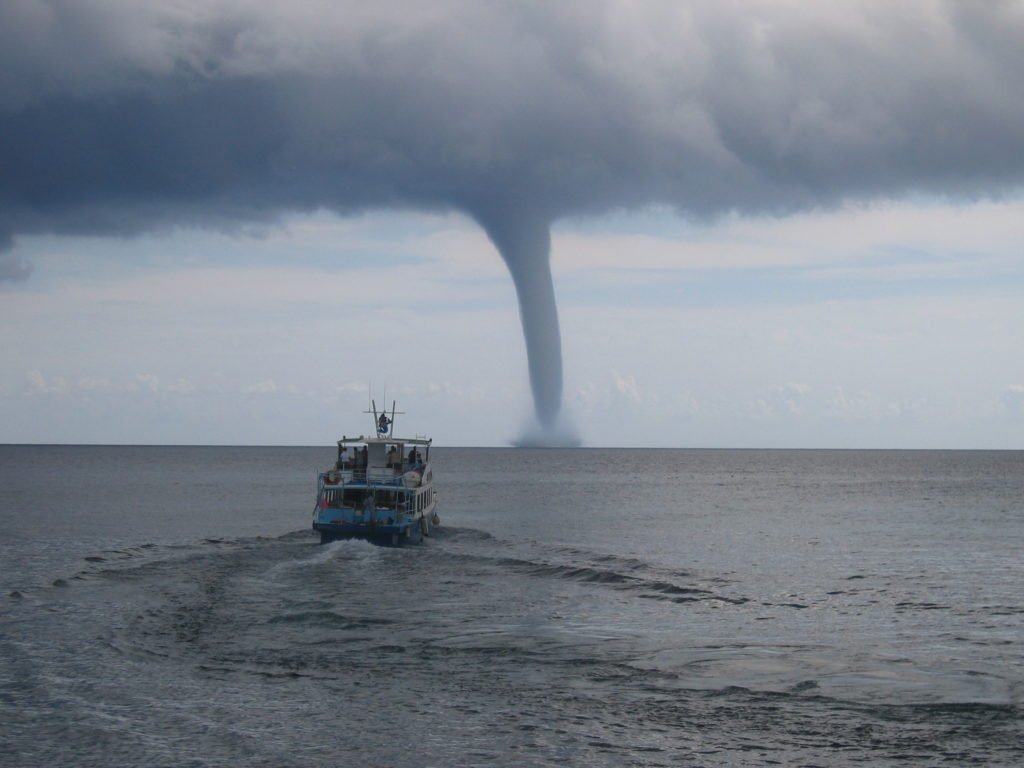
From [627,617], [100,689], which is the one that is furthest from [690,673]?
[100,689]

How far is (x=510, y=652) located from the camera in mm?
34438

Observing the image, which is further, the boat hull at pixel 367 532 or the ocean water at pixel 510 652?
the boat hull at pixel 367 532

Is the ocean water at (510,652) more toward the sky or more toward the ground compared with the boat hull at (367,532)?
more toward the ground

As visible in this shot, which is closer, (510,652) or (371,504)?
(510,652)

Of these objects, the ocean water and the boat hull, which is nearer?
the ocean water

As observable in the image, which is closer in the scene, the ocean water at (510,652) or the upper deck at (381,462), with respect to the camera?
the ocean water at (510,652)

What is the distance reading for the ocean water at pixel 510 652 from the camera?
24609 mm

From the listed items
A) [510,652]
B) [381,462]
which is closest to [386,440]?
[381,462]

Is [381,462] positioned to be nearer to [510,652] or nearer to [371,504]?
[371,504]

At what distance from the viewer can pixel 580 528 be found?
86.6 m

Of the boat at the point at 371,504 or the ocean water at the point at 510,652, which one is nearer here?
the ocean water at the point at 510,652

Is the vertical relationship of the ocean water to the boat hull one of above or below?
below

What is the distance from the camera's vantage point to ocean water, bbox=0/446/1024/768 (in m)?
24.6

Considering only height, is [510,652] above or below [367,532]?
below
